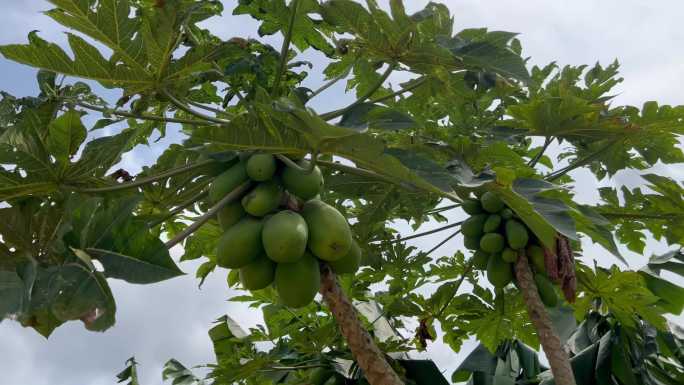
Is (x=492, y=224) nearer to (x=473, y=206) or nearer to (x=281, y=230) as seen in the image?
(x=473, y=206)

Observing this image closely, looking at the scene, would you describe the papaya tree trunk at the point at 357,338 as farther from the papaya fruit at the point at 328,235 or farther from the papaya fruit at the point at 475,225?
the papaya fruit at the point at 475,225

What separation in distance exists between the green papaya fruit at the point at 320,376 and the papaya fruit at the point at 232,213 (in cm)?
117

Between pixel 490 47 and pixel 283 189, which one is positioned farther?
pixel 490 47

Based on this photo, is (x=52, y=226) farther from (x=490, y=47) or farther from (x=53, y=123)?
(x=490, y=47)

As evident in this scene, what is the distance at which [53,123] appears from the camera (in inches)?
72.5

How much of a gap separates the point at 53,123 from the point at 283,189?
2.17 ft

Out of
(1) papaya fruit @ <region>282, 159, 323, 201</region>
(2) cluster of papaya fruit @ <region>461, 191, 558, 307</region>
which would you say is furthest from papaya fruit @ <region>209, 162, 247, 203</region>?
(2) cluster of papaya fruit @ <region>461, 191, 558, 307</region>

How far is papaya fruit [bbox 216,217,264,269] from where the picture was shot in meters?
1.79

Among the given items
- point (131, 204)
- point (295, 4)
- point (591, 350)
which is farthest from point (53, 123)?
point (591, 350)

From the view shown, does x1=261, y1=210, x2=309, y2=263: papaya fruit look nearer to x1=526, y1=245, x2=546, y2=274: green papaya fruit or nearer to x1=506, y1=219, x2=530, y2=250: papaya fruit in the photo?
x1=506, y1=219, x2=530, y2=250: papaya fruit

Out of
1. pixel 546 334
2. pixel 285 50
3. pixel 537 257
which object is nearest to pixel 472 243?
pixel 537 257

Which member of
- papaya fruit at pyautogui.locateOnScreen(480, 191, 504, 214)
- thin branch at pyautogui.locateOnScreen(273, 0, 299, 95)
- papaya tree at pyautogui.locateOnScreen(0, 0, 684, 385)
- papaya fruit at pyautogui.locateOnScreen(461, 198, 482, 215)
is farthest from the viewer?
papaya fruit at pyautogui.locateOnScreen(461, 198, 482, 215)

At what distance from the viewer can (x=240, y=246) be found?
1779 mm

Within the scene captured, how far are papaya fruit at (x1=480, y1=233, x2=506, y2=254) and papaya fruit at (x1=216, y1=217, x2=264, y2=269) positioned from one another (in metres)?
Result: 1.14
